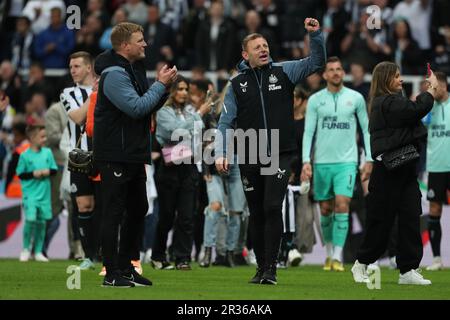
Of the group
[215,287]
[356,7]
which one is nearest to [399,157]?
[215,287]

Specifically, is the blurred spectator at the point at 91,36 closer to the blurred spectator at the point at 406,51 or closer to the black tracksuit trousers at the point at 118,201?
the blurred spectator at the point at 406,51

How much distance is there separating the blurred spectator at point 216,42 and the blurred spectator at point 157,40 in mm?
583

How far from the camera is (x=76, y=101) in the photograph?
582 inches

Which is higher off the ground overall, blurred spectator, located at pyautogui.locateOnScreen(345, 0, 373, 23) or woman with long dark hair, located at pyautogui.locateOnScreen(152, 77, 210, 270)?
blurred spectator, located at pyautogui.locateOnScreen(345, 0, 373, 23)

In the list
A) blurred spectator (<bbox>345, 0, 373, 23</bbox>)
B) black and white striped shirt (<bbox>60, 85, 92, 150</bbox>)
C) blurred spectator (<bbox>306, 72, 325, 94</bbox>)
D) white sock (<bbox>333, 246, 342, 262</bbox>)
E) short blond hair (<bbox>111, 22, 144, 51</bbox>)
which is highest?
blurred spectator (<bbox>345, 0, 373, 23</bbox>)

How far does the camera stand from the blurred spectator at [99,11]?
24.3 m

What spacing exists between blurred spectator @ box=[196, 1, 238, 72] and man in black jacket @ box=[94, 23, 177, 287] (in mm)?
10612

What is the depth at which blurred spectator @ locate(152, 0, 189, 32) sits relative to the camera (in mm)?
24297

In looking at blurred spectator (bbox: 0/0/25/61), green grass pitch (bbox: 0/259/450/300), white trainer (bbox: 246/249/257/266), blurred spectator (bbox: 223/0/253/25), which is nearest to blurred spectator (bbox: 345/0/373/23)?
blurred spectator (bbox: 223/0/253/25)

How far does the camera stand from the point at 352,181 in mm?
16188

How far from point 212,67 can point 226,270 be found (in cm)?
765

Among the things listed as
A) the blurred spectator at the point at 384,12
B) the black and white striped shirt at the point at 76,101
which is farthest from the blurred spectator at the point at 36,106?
the black and white striped shirt at the point at 76,101

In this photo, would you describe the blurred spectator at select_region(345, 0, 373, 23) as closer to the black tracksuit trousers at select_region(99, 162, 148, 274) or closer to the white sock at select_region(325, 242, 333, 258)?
the white sock at select_region(325, 242, 333, 258)
